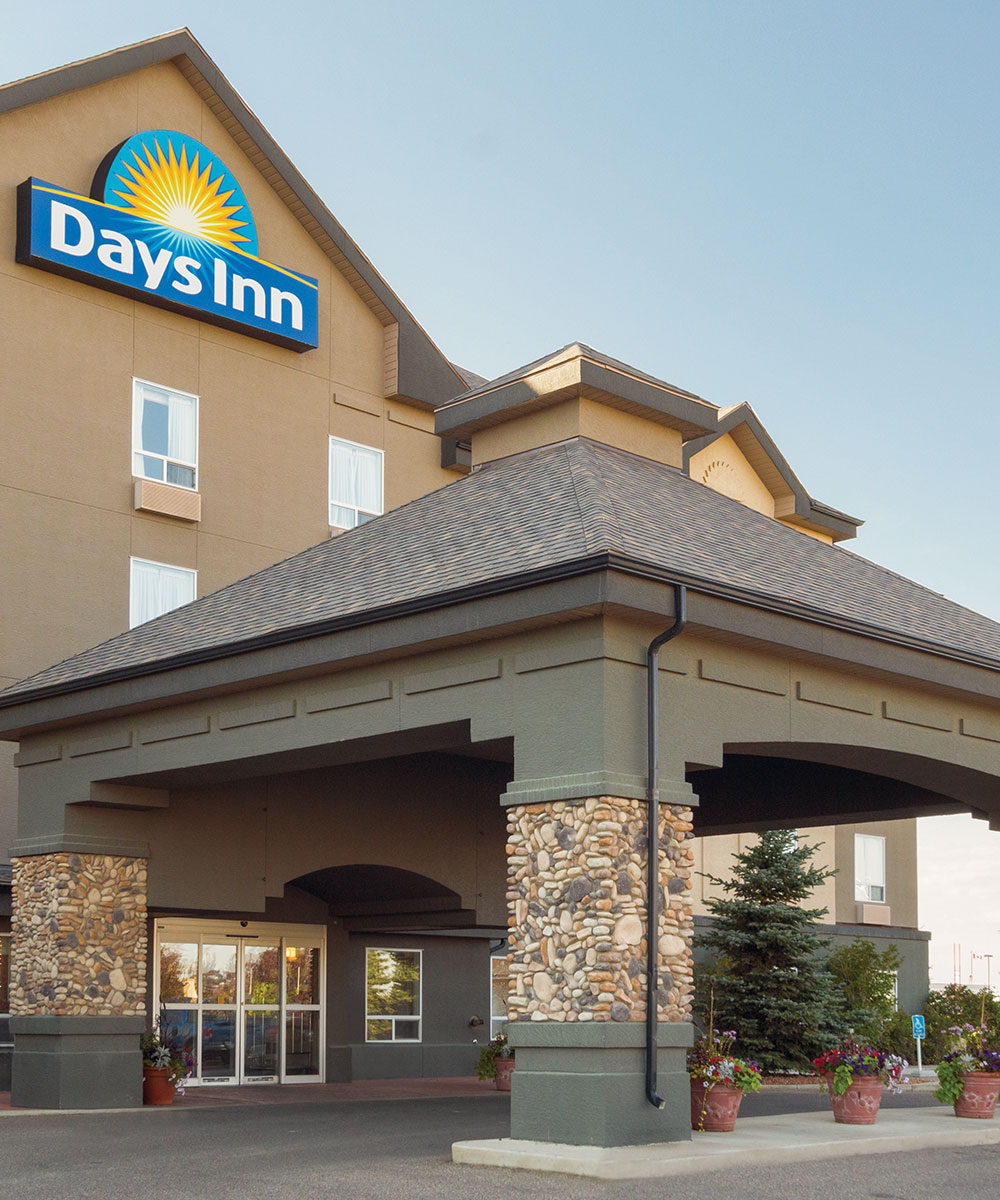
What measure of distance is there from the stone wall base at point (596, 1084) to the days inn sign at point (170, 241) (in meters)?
17.5

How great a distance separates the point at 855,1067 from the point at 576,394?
9.26 meters

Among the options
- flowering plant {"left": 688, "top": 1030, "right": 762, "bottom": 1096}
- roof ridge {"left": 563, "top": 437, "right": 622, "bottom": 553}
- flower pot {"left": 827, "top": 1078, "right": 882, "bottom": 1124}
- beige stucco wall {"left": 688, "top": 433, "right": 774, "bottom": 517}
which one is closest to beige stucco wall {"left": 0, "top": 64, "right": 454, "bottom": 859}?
beige stucco wall {"left": 688, "top": 433, "right": 774, "bottom": 517}

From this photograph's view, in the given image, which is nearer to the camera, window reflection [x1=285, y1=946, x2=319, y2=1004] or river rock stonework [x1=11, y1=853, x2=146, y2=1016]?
river rock stonework [x1=11, y1=853, x2=146, y2=1016]

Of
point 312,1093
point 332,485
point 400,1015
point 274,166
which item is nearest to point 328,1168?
point 312,1093

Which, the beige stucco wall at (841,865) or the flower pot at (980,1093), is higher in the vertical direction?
the beige stucco wall at (841,865)

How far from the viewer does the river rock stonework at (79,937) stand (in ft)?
63.6

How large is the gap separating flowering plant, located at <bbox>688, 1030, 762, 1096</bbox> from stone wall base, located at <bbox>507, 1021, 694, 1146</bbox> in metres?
1.15

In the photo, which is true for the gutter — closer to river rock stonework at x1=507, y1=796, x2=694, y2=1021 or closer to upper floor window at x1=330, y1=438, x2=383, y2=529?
river rock stonework at x1=507, y1=796, x2=694, y2=1021

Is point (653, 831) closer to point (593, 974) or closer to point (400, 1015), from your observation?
point (593, 974)

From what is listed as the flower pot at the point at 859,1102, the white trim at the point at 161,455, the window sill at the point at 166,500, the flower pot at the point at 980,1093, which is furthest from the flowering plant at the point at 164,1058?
the flower pot at the point at 980,1093

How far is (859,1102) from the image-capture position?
16.8 metres

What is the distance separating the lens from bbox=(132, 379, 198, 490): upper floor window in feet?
88.7

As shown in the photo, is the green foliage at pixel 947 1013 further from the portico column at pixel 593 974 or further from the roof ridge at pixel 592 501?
the portico column at pixel 593 974

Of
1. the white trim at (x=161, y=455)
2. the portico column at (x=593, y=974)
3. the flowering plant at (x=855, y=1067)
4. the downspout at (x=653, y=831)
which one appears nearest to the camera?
the portico column at (x=593, y=974)
